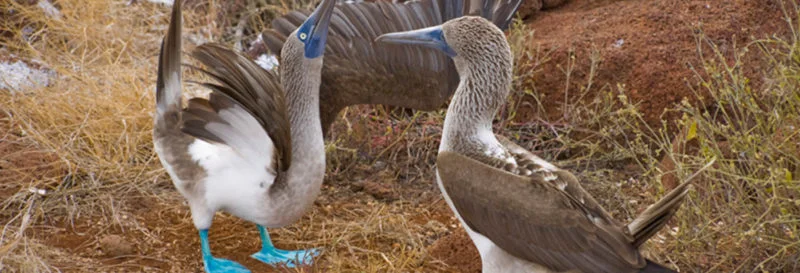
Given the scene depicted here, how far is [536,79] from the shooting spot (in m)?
5.43

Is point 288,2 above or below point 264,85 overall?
below

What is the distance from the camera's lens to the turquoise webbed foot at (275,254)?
416 cm

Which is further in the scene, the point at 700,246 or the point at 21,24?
the point at 21,24

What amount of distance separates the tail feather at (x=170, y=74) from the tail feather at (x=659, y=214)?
6.08ft

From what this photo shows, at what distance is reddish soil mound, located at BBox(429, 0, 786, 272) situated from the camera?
5.13m

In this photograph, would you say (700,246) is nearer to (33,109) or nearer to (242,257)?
(242,257)

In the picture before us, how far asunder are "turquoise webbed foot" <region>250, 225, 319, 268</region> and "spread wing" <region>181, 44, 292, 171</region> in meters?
0.47

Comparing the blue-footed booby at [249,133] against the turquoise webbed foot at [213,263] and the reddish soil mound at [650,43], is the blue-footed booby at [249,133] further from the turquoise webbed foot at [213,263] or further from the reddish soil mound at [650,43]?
the reddish soil mound at [650,43]

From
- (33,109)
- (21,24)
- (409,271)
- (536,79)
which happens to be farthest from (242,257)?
(21,24)

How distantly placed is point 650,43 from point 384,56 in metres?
1.76

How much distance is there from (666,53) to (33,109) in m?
3.30

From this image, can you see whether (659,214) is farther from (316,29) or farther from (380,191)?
(380,191)

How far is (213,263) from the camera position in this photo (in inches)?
159

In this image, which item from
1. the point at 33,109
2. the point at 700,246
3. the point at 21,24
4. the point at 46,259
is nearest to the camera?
the point at 700,246
